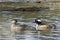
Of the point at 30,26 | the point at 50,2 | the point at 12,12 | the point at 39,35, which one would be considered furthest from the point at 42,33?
the point at 50,2

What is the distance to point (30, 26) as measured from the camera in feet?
35.6

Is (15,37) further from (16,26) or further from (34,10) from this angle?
(34,10)

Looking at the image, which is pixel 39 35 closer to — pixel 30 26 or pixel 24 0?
pixel 30 26

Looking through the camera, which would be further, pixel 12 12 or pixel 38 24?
pixel 12 12

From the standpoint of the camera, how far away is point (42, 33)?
9.98 meters

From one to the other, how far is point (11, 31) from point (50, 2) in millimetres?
10928

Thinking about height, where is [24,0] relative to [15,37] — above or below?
above

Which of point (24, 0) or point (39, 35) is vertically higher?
point (24, 0)

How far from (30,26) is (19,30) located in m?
0.52

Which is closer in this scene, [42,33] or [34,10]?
[42,33]

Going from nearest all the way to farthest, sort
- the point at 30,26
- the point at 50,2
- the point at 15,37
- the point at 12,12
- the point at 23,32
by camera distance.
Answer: the point at 15,37 → the point at 23,32 → the point at 30,26 → the point at 12,12 → the point at 50,2

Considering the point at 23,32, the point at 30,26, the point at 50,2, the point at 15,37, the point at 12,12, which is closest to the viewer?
the point at 15,37

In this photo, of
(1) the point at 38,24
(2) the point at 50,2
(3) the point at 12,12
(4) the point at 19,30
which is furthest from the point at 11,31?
(2) the point at 50,2

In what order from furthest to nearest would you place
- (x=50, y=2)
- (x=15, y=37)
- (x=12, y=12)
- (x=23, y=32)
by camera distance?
1. (x=50, y=2)
2. (x=12, y=12)
3. (x=23, y=32)
4. (x=15, y=37)
